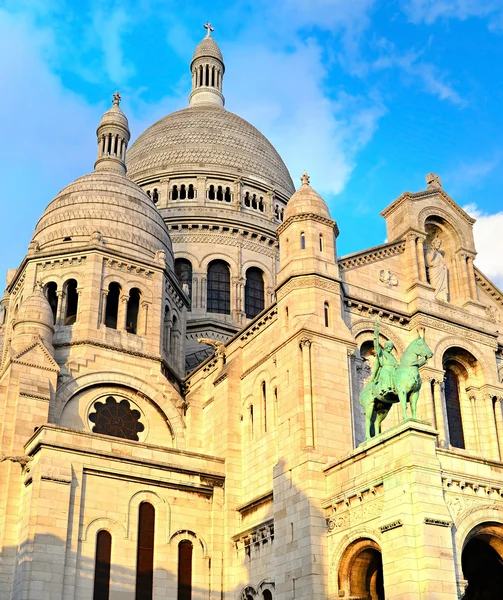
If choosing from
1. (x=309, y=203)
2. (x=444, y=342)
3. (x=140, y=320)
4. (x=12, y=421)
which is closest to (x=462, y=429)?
(x=444, y=342)

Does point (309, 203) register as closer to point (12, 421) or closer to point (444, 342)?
point (444, 342)

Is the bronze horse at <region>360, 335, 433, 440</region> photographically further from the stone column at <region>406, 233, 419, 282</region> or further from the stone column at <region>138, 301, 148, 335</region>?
the stone column at <region>138, 301, 148, 335</region>

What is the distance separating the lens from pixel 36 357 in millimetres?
36750

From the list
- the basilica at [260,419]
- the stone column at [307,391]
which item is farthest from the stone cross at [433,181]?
the stone column at [307,391]

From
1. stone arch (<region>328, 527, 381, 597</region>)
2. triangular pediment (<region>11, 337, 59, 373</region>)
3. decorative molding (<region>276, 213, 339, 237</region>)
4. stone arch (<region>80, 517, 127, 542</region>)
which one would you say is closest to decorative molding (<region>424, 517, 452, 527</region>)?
stone arch (<region>328, 527, 381, 597</region>)

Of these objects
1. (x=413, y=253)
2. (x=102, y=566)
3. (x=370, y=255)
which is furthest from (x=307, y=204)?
(x=102, y=566)

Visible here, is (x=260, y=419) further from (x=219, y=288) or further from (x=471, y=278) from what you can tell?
(x=219, y=288)

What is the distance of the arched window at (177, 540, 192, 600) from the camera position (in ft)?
107

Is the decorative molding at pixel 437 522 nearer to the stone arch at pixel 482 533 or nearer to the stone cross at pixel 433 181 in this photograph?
the stone arch at pixel 482 533

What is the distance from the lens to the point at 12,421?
1364 inches

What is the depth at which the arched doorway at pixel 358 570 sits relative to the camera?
2805 centimetres

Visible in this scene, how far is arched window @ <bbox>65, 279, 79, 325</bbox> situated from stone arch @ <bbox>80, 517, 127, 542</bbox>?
13.1 meters

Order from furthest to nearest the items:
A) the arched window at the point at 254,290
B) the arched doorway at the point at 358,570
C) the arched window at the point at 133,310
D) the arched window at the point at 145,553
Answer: the arched window at the point at 254,290 < the arched window at the point at 133,310 < the arched window at the point at 145,553 < the arched doorway at the point at 358,570

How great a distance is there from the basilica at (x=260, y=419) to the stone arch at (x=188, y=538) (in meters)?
0.14
